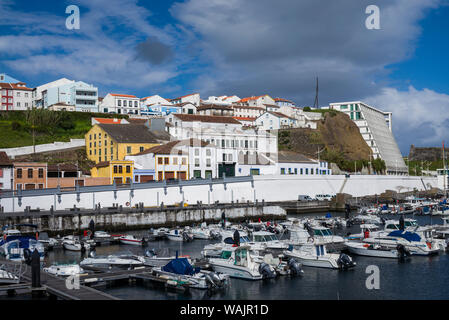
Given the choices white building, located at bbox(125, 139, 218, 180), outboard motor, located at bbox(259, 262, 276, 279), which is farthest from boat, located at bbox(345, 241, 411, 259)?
white building, located at bbox(125, 139, 218, 180)

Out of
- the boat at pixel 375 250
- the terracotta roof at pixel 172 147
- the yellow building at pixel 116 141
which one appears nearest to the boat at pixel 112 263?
the boat at pixel 375 250

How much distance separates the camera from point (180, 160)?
76.1m

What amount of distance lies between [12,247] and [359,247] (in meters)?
29.9

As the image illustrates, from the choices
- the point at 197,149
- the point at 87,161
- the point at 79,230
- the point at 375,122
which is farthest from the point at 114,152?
the point at 375,122

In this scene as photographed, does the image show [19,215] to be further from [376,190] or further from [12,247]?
[376,190]

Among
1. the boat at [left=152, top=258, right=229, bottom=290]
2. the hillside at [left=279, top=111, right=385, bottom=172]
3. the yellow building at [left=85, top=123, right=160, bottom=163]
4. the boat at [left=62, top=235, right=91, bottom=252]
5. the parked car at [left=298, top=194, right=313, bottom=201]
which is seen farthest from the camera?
the hillside at [left=279, top=111, right=385, bottom=172]

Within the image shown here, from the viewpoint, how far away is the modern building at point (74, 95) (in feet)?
410

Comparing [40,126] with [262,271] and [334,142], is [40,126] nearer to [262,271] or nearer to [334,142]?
[334,142]

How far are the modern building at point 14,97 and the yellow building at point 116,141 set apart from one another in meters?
54.2

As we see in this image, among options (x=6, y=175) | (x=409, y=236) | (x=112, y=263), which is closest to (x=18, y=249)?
(x=112, y=263)

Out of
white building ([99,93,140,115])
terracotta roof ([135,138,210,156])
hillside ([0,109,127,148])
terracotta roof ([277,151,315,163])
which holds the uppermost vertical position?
white building ([99,93,140,115])

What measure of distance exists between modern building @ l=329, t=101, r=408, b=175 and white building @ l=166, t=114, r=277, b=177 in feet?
230

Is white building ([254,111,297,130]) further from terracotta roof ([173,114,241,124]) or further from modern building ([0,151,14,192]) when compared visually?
modern building ([0,151,14,192])

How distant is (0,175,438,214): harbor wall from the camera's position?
56.3m
